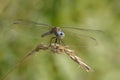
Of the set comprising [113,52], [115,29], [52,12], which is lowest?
[113,52]

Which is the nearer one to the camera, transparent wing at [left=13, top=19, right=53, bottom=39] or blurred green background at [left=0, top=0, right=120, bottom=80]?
transparent wing at [left=13, top=19, right=53, bottom=39]

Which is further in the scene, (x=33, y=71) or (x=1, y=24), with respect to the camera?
(x=33, y=71)

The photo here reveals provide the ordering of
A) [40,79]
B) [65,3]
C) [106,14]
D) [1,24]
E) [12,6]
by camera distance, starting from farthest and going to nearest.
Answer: [106,14] < [65,3] < [12,6] < [40,79] < [1,24]

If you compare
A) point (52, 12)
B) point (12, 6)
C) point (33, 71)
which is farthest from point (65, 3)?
point (33, 71)

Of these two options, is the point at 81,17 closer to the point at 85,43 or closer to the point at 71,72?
the point at 85,43

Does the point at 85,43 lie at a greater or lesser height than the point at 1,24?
lesser

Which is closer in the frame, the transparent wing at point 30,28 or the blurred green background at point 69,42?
the transparent wing at point 30,28

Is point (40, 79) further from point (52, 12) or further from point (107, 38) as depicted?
point (107, 38)

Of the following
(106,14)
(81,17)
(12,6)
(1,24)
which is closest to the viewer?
(1,24)
